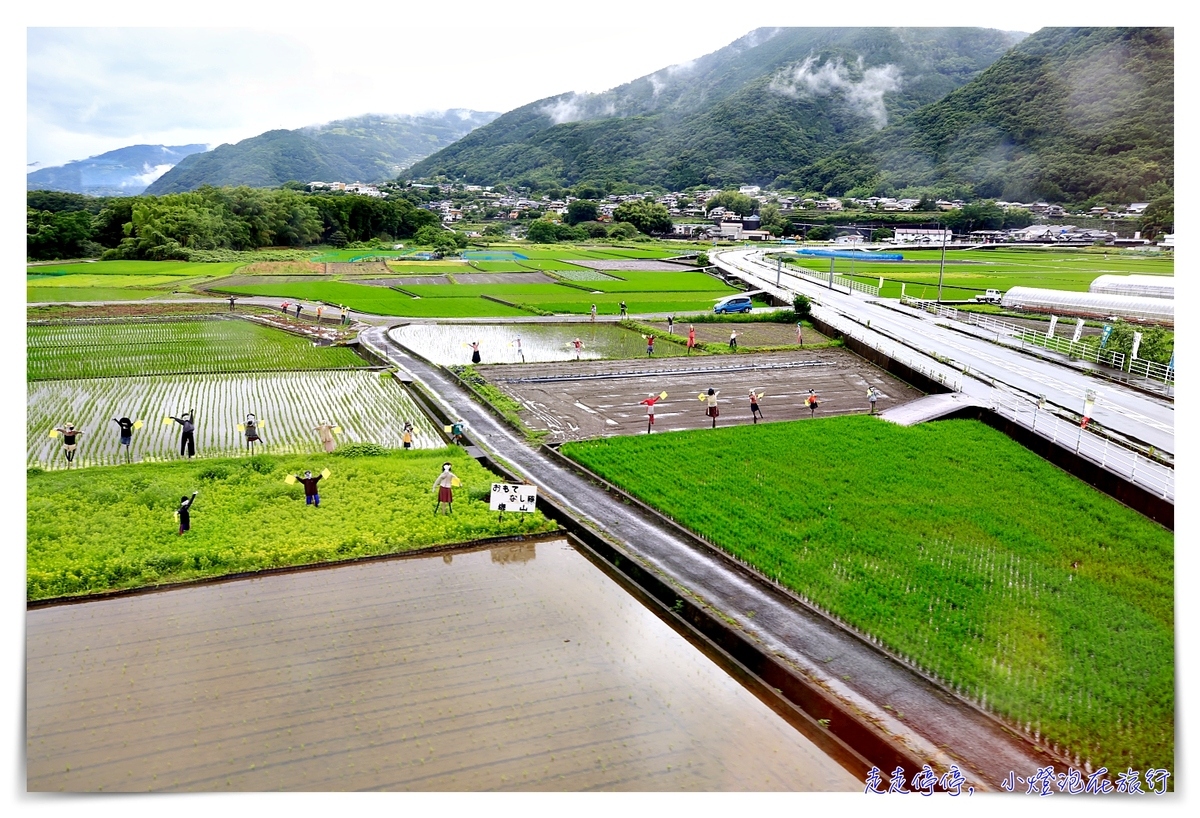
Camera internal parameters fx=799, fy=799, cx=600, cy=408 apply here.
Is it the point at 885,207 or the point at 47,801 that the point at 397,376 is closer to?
the point at 47,801

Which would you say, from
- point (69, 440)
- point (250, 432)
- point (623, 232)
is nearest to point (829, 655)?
point (250, 432)

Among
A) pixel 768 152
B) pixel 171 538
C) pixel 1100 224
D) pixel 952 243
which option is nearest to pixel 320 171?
pixel 768 152

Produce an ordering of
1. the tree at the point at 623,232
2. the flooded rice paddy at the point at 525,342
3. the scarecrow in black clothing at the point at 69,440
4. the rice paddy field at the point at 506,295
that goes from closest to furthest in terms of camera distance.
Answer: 1. the scarecrow in black clothing at the point at 69,440
2. the flooded rice paddy at the point at 525,342
3. the rice paddy field at the point at 506,295
4. the tree at the point at 623,232

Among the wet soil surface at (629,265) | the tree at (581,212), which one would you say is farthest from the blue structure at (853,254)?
the tree at (581,212)

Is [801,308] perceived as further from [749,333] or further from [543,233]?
[543,233]

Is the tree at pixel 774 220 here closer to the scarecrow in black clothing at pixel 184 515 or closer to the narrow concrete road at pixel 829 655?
the narrow concrete road at pixel 829 655

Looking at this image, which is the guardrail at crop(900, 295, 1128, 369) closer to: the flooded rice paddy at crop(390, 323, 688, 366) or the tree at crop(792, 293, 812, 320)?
the tree at crop(792, 293, 812, 320)

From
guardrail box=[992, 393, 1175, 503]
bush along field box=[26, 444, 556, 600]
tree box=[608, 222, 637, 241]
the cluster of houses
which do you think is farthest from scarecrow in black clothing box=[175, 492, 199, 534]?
tree box=[608, 222, 637, 241]
